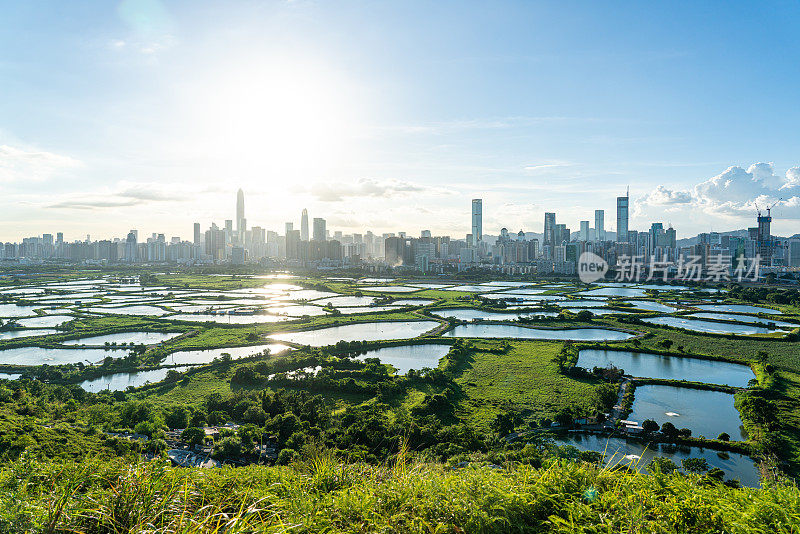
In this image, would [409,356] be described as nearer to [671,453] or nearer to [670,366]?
[670,366]

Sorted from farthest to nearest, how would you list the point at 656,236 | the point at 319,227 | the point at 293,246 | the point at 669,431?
the point at 319,227
the point at 293,246
the point at 656,236
the point at 669,431

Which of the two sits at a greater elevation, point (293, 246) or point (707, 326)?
point (293, 246)

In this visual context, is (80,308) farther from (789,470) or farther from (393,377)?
(789,470)

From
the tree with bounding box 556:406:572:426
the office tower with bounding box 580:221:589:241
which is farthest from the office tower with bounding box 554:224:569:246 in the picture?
the tree with bounding box 556:406:572:426

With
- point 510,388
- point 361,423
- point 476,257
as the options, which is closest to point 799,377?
point 510,388

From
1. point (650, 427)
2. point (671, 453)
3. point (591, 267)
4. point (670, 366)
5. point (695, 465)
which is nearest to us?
point (695, 465)

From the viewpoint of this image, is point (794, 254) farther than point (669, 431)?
Yes

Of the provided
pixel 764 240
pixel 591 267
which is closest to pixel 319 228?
pixel 591 267
